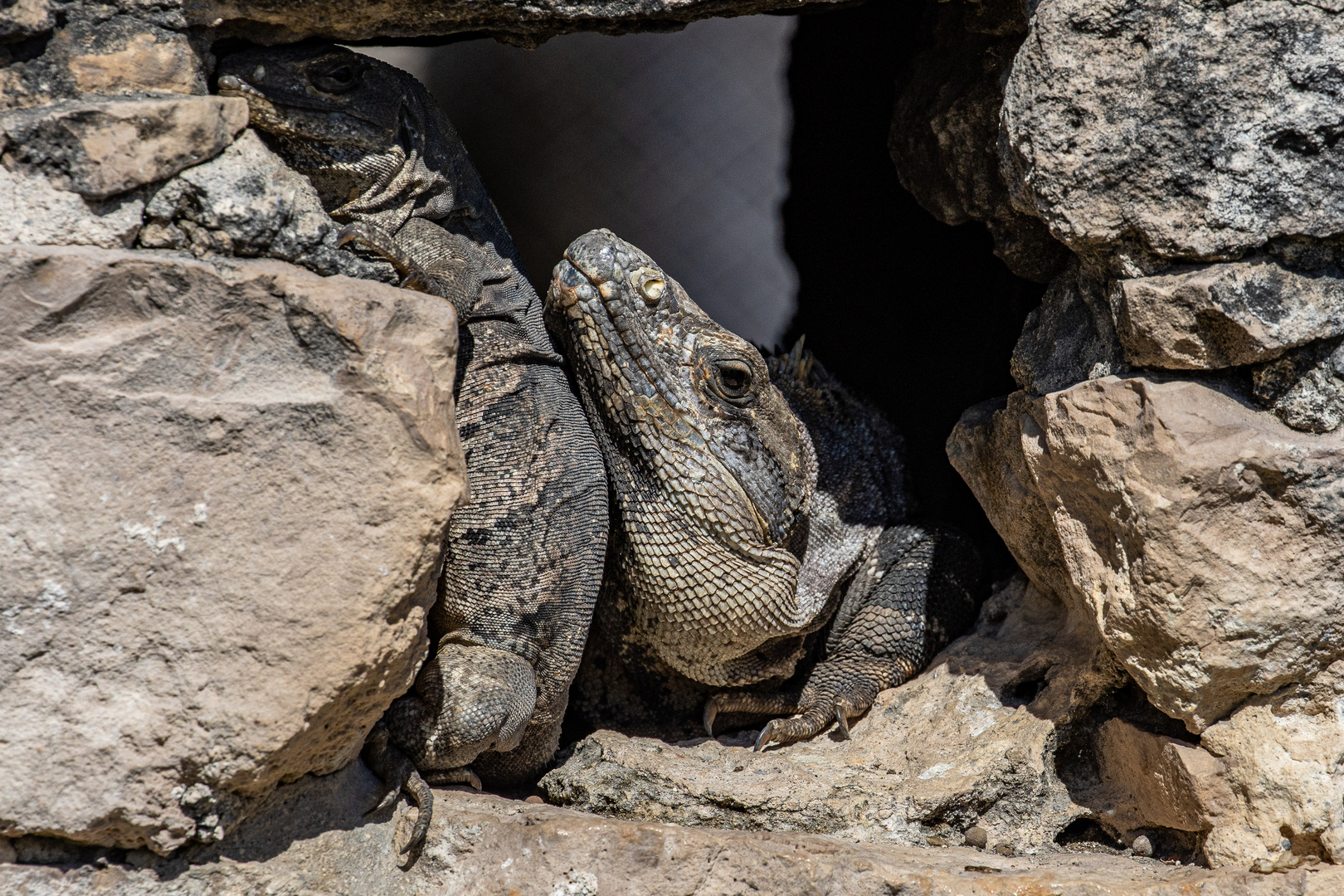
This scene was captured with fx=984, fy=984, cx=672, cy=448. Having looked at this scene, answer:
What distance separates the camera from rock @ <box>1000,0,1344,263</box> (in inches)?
92.4

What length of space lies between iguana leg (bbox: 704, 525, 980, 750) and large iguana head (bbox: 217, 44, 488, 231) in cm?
208

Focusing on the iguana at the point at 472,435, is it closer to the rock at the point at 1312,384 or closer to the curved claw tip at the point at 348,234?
the curved claw tip at the point at 348,234

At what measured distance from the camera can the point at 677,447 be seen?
3322 mm

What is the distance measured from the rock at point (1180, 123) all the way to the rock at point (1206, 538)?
423 millimetres

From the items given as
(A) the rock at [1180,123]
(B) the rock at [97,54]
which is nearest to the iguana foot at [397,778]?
(B) the rock at [97,54]

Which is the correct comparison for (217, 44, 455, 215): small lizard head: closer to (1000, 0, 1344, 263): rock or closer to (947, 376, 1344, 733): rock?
(1000, 0, 1344, 263): rock

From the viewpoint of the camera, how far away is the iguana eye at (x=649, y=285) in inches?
129

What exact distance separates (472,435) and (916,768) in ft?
5.87

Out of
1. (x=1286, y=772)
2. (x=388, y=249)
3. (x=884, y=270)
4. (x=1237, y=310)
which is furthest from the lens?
(x=884, y=270)

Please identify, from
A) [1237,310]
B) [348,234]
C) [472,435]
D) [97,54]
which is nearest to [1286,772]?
[1237,310]

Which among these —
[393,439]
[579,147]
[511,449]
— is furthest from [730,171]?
[393,439]

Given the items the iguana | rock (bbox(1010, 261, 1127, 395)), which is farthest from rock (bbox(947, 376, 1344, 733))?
the iguana

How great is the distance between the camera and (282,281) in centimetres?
228

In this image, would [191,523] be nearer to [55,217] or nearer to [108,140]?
[55,217]
